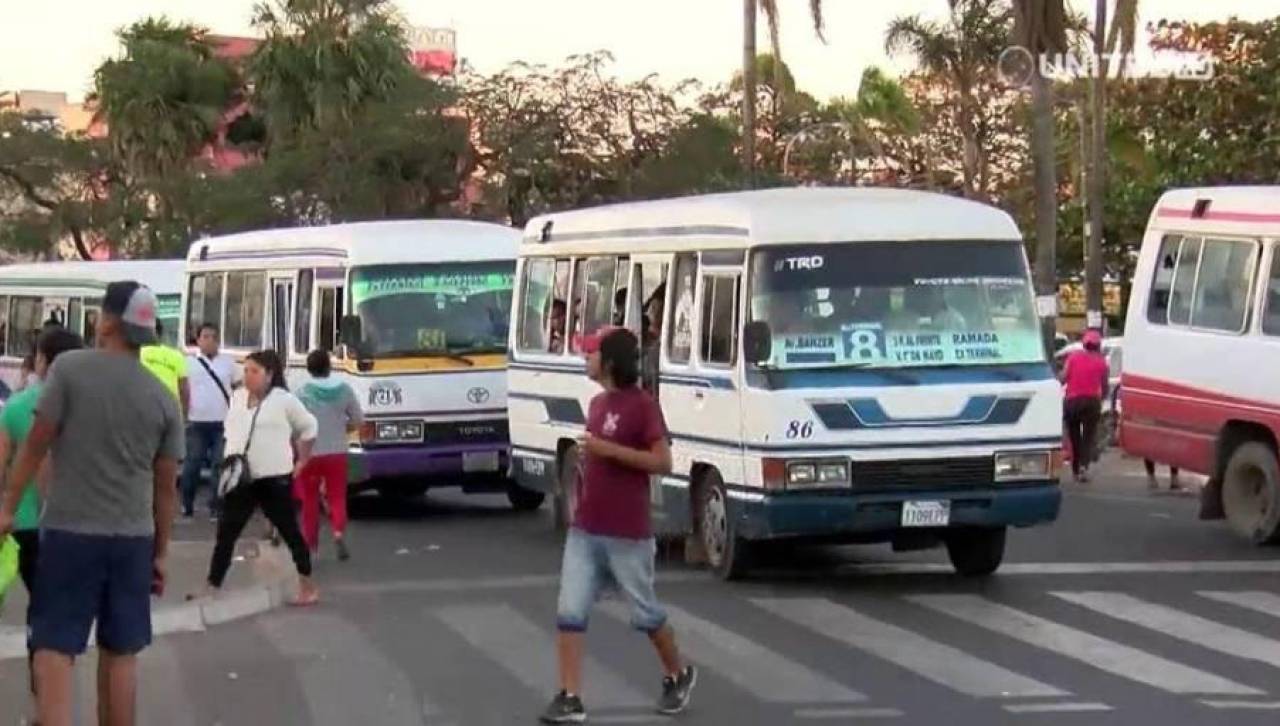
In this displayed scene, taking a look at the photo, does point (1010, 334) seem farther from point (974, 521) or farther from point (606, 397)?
point (606, 397)

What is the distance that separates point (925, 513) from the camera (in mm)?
14320

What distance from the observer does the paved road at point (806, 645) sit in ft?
34.5

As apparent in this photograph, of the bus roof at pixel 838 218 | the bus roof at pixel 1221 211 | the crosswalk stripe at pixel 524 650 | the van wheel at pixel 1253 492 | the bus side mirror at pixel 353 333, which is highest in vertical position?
the bus roof at pixel 1221 211

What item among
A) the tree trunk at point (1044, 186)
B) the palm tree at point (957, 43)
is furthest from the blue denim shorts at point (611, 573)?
the palm tree at point (957, 43)

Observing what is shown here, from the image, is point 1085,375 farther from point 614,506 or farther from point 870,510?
point 614,506

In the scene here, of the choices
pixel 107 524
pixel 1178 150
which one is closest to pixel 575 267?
pixel 107 524

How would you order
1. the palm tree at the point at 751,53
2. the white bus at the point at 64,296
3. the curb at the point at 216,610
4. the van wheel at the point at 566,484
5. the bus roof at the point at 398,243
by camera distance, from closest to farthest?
the curb at the point at 216,610
the van wheel at the point at 566,484
the bus roof at the point at 398,243
the white bus at the point at 64,296
the palm tree at the point at 751,53

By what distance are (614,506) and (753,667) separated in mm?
2022

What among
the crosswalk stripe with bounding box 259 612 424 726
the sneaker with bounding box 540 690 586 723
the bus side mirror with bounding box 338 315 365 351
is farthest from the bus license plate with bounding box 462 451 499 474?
the sneaker with bounding box 540 690 586 723

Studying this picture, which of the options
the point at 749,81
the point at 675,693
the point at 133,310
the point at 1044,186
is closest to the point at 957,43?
the point at 749,81

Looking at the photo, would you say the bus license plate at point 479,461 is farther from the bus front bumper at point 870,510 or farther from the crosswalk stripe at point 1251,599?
the crosswalk stripe at point 1251,599

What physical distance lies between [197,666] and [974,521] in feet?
17.0

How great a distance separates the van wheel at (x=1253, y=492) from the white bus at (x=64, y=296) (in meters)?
14.7

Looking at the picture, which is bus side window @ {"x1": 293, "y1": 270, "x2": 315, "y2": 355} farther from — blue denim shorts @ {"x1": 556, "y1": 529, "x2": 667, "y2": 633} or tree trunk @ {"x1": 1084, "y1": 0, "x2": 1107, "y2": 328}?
tree trunk @ {"x1": 1084, "y1": 0, "x2": 1107, "y2": 328}
